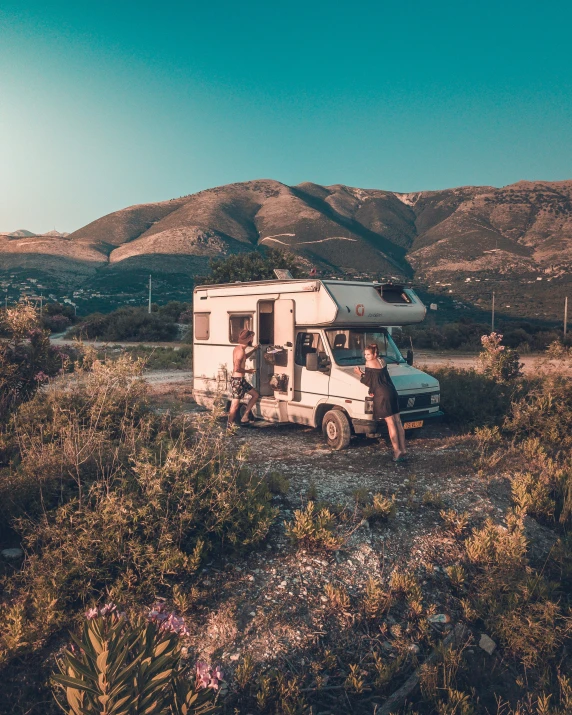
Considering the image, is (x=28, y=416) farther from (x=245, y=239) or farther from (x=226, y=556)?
(x=245, y=239)

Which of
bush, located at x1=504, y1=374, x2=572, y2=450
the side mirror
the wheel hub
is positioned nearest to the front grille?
the wheel hub

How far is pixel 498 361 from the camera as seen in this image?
11852mm

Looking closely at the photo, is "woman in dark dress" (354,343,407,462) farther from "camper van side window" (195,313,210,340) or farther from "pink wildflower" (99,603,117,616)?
"pink wildflower" (99,603,117,616)

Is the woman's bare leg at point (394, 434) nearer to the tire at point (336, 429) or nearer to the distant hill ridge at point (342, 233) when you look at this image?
the tire at point (336, 429)

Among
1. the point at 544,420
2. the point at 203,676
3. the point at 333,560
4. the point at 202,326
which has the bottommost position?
the point at 333,560

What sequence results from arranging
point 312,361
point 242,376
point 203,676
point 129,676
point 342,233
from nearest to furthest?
point 129,676, point 203,676, point 312,361, point 242,376, point 342,233

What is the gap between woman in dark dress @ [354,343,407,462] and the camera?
7.68m

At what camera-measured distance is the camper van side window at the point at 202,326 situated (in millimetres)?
11461

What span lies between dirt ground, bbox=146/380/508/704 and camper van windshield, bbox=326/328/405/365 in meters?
1.60

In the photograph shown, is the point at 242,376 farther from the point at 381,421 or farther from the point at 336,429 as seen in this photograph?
the point at 381,421

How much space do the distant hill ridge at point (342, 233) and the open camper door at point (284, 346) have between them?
53893 millimetres

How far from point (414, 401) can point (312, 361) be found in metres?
1.80

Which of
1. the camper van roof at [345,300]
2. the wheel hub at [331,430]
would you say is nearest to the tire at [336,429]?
the wheel hub at [331,430]

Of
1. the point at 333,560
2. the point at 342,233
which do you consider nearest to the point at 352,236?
the point at 342,233
